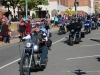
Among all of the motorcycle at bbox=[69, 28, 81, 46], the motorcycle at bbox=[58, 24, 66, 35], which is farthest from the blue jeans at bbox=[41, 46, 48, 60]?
the motorcycle at bbox=[58, 24, 66, 35]

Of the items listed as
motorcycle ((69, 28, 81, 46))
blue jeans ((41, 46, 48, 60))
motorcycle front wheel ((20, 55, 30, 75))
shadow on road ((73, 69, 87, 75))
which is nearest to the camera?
motorcycle front wheel ((20, 55, 30, 75))

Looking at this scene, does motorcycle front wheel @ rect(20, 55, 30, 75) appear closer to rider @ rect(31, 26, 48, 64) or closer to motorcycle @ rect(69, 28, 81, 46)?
rider @ rect(31, 26, 48, 64)

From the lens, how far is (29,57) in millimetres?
9461

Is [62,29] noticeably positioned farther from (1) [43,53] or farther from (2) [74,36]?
(1) [43,53]

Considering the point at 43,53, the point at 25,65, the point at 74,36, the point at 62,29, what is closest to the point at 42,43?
the point at 43,53

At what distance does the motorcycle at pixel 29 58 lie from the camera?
921 cm

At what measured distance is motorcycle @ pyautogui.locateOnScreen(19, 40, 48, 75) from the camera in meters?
9.21

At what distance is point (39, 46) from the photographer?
34.3ft

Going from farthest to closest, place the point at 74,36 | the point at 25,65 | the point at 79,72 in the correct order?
the point at 74,36
the point at 79,72
the point at 25,65

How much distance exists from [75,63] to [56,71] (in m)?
1.88

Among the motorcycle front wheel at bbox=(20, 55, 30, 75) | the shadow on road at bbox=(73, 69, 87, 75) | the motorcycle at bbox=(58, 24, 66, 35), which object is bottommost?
the motorcycle at bbox=(58, 24, 66, 35)

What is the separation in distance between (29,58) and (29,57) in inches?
1.4

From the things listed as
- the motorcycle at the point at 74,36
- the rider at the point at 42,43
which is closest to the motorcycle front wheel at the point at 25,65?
the rider at the point at 42,43

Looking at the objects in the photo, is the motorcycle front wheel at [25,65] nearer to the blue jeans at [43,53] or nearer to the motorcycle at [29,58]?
the motorcycle at [29,58]
